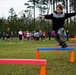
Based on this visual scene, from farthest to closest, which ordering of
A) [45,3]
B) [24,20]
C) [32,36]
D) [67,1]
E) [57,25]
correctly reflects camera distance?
[24,20]
[45,3]
[67,1]
[32,36]
[57,25]

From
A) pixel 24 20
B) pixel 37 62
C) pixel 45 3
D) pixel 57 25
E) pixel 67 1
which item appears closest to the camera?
pixel 37 62

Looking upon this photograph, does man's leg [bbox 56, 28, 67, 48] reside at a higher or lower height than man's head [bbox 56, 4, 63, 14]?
lower

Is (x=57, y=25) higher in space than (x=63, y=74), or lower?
higher

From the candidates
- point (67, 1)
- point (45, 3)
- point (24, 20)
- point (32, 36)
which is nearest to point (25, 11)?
point (24, 20)

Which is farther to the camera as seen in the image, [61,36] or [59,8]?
[61,36]

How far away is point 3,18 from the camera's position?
82.2m

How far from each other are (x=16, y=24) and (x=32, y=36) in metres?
26.9

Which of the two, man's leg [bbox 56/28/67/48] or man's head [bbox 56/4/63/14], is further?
man's leg [bbox 56/28/67/48]

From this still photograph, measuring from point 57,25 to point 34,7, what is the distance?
64532mm

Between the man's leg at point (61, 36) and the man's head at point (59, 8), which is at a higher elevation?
the man's head at point (59, 8)

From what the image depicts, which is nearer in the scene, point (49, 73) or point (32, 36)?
point (49, 73)

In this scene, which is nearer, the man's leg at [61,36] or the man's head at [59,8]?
the man's head at [59,8]

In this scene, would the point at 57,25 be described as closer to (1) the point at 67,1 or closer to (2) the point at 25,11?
(1) the point at 67,1

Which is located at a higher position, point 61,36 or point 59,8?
point 59,8
